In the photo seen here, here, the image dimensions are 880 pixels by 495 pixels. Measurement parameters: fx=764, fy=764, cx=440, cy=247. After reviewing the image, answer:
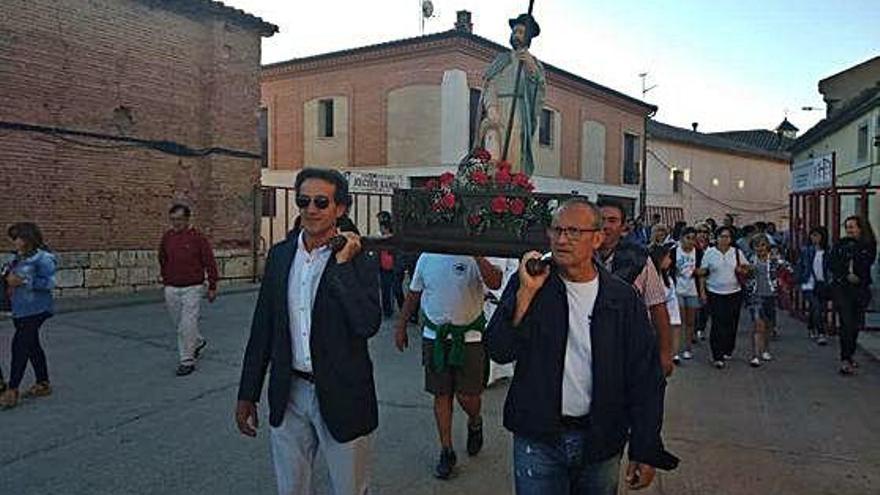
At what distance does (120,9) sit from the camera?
46.5ft

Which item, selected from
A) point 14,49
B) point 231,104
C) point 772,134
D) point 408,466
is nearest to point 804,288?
point 408,466

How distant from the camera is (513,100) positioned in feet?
16.8

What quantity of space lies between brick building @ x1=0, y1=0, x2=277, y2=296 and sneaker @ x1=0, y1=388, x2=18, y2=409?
7.26 metres

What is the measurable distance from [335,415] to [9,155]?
11.8 m

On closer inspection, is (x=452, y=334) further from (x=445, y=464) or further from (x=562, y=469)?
(x=562, y=469)

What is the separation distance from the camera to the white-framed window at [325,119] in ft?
81.7

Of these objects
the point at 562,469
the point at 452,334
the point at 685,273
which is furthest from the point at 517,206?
the point at 685,273

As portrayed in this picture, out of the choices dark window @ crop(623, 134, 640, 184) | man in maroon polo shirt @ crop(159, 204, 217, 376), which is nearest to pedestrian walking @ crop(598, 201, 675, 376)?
man in maroon polo shirt @ crop(159, 204, 217, 376)

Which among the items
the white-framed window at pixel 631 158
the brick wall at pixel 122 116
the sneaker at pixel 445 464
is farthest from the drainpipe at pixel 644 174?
the sneaker at pixel 445 464

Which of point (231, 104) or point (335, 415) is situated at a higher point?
point (231, 104)

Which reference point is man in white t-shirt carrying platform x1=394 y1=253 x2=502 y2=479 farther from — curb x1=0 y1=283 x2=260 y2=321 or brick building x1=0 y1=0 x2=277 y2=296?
brick building x1=0 y1=0 x2=277 y2=296

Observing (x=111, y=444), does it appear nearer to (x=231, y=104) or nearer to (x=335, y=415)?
(x=335, y=415)

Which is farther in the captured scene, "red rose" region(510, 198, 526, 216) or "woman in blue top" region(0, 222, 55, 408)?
"woman in blue top" region(0, 222, 55, 408)

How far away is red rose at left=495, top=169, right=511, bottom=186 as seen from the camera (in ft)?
12.3
